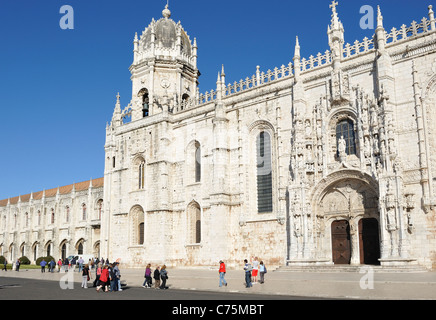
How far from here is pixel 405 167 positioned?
81.1 ft

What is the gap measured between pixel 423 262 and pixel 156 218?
19205 millimetres

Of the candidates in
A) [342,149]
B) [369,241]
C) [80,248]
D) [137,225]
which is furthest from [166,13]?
[80,248]

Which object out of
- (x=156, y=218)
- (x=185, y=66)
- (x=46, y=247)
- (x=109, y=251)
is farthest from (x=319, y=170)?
(x=46, y=247)

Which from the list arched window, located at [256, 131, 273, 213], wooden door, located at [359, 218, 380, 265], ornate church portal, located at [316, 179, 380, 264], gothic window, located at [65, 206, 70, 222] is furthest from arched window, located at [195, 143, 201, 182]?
gothic window, located at [65, 206, 70, 222]

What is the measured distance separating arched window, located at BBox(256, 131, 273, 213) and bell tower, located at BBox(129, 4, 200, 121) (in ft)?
29.5

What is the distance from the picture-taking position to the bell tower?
38812 mm

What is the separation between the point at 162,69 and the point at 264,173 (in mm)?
14447

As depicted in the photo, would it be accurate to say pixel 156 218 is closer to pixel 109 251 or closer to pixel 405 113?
pixel 109 251

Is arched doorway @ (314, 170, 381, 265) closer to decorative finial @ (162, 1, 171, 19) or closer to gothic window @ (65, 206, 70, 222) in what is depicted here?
decorative finial @ (162, 1, 171, 19)

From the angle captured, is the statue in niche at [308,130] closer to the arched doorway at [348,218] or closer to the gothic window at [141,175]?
the arched doorway at [348,218]

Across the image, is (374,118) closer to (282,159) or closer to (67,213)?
(282,159)

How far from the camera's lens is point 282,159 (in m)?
29.8

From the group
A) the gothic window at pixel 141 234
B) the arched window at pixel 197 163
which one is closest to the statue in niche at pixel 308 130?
the arched window at pixel 197 163

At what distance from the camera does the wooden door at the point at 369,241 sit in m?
25.9
